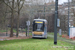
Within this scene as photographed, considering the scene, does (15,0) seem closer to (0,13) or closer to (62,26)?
(0,13)

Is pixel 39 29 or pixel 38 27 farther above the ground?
pixel 38 27

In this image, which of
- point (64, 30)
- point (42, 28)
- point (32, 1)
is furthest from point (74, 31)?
point (64, 30)

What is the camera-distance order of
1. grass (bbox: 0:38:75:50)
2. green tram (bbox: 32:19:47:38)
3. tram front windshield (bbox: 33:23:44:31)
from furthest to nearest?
tram front windshield (bbox: 33:23:44:31) < green tram (bbox: 32:19:47:38) < grass (bbox: 0:38:75:50)

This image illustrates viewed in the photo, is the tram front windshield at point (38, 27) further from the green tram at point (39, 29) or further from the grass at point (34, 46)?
the grass at point (34, 46)

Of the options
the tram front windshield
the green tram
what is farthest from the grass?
the tram front windshield

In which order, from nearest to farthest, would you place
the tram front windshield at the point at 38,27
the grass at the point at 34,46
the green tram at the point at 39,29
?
1. the grass at the point at 34,46
2. the green tram at the point at 39,29
3. the tram front windshield at the point at 38,27

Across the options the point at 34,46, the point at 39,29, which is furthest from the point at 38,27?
the point at 34,46

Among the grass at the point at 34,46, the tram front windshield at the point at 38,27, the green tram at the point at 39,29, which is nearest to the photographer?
the grass at the point at 34,46

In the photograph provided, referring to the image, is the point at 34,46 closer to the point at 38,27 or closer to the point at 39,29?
the point at 39,29

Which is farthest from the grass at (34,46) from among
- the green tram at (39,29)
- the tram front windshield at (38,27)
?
the tram front windshield at (38,27)

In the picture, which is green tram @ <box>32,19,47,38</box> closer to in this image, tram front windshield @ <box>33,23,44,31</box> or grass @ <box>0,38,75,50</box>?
tram front windshield @ <box>33,23,44,31</box>

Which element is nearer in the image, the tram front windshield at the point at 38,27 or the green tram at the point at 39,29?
the green tram at the point at 39,29

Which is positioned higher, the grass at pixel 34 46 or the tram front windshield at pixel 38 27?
the tram front windshield at pixel 38 27

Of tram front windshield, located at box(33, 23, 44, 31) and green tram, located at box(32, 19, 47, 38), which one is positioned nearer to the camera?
green tram, located at box(32, 19, 47, 38)
